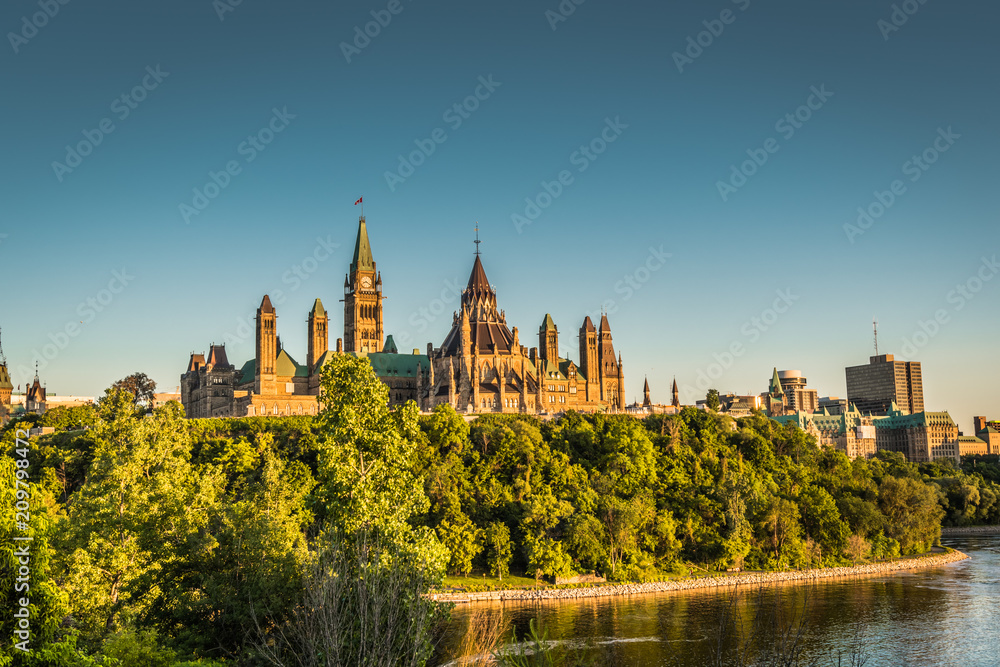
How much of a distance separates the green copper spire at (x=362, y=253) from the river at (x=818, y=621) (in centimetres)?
9821

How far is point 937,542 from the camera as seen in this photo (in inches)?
4887

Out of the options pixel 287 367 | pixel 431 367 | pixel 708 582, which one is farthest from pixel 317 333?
pixel 708 582

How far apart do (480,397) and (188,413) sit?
198ft

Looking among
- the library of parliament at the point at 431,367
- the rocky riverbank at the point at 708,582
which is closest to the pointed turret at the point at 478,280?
the library of parliament at the point at 431,367

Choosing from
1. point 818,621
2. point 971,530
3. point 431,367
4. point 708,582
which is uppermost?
point 431,367

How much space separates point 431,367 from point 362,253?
36.0 m

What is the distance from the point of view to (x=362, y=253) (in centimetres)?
17112

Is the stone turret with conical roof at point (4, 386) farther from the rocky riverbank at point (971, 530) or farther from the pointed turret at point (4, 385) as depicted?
the rocky riverbank at point (971, 530)

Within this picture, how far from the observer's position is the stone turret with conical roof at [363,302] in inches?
6619

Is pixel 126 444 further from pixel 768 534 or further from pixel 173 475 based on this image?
pixel 768 534

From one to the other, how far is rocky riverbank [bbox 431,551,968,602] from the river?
206 cm

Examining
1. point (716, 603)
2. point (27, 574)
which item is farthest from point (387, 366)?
point (27, 574)

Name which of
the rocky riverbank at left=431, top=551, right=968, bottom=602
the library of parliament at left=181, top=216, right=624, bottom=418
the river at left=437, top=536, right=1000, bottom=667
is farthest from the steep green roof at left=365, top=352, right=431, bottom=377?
the river at left=437, top=536, right=1000, bottom=667

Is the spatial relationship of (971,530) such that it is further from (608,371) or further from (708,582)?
(708,582)
